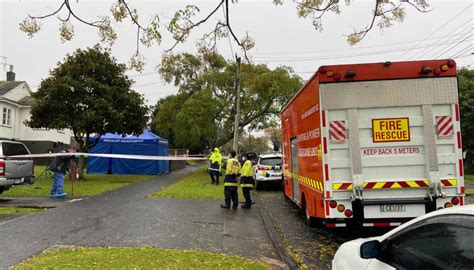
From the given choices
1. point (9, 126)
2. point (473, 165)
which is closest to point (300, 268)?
point (473, 165)

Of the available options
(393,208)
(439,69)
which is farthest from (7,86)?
(439,69)

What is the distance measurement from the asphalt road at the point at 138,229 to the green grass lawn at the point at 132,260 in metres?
0.48

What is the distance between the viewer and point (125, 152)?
24969mm

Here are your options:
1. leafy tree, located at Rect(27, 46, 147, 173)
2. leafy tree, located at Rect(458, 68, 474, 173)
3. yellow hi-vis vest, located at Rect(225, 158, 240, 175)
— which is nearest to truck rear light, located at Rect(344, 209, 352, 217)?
yellow hi-vis vest, located at Rect(225, 158, 240, 175)

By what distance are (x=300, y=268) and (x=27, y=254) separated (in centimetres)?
405

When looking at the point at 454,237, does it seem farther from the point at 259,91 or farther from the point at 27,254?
the point at 259,91

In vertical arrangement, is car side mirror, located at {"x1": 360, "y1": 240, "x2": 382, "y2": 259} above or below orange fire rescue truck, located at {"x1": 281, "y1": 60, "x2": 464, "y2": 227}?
below

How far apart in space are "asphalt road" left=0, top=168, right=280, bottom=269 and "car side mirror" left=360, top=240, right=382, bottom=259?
145 inches

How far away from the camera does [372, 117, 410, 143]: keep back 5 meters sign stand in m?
6.49

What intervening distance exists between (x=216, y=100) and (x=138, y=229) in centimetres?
1807

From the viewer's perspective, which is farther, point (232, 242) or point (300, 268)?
point (232, 242)

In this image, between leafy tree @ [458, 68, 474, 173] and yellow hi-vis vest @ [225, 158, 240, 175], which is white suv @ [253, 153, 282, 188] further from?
leafy tree @ [458, 68, 474, 173]

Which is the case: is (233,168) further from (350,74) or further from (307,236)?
(350,74)

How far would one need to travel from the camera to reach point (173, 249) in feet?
20.9
